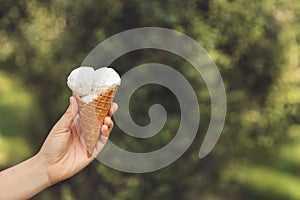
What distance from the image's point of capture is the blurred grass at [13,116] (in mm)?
3086

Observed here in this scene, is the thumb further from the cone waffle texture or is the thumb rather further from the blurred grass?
the blurred grass

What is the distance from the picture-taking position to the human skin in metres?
1.16

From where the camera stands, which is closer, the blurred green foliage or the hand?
the hand

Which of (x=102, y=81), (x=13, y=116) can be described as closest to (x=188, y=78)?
(x=13, y=116)

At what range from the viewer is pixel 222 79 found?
117 inches

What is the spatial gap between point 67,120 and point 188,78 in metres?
1.79

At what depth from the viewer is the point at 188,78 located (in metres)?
2.92

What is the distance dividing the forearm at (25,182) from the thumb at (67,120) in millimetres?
92

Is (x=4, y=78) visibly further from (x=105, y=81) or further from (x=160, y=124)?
(x=105, y=81)

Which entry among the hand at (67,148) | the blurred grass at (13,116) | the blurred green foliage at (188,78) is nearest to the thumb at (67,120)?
the hand at (67,148)

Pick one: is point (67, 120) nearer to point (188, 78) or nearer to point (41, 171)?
point (41, 171)

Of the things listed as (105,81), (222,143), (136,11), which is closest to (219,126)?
(222,143)

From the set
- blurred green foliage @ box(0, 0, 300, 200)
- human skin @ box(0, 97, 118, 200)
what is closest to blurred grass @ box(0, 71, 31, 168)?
blurred green foliage @ box(0, 0, 300, 200)

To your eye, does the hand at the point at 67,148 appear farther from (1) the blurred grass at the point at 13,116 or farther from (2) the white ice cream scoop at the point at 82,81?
(1) the blurred grass at the point at 13,116
